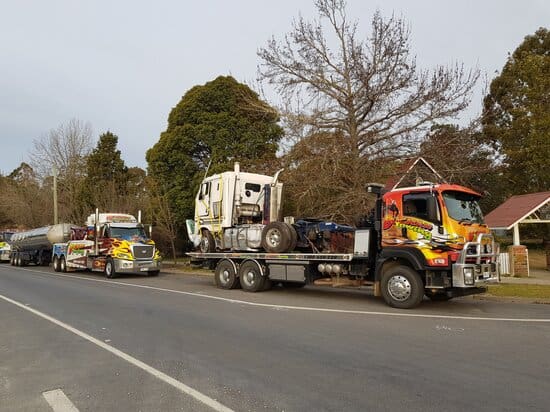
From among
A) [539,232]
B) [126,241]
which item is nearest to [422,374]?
[126,241]

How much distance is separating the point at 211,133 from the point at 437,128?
12762mm

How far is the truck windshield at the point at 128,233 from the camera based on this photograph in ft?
71.6

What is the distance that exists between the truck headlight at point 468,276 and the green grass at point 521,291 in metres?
3.22

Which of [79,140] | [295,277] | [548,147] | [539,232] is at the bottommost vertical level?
[295,277]

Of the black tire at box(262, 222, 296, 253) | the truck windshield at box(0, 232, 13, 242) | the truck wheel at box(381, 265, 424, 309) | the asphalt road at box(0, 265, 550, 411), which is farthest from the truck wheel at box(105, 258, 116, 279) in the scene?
the truck windshield at box(0, 232, 13, 242)

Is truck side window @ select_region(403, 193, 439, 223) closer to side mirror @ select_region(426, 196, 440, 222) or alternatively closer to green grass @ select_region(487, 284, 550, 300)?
side mirror @ select_region(426, 196, 440, 222)

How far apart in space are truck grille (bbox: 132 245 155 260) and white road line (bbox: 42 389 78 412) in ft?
53.0

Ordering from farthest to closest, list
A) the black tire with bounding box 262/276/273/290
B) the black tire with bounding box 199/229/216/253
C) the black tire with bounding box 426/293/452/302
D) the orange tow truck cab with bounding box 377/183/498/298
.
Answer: the black tire with bounding box 199/229/216/253
the black tire with bounding box 262/276/273/290
the black tire with bounding box 426/293/452/302
the orange tow truck cab with bounding box 377/183/498/298

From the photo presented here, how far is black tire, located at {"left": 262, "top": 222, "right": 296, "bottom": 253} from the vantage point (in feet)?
45.0

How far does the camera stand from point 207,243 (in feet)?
54.4

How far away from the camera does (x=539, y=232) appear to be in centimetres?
3538

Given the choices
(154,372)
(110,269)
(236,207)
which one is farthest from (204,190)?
(154,372)

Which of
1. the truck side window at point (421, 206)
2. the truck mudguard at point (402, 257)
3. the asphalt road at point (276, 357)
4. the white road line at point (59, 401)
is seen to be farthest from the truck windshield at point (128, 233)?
the white road line at point (59, 401)

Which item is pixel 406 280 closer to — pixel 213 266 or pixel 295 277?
pixel 295 277
